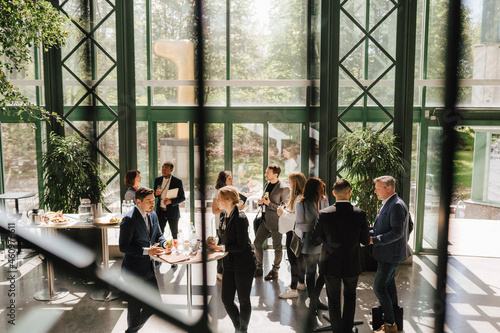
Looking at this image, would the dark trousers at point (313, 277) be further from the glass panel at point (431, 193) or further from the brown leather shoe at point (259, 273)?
the glass panel at point (431, 193)

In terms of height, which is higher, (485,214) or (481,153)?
(481,153)

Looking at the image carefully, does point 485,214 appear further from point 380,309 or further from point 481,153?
point 380,309

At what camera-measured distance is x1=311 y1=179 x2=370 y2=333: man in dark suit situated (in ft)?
11.2

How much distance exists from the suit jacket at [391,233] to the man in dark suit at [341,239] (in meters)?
0.22

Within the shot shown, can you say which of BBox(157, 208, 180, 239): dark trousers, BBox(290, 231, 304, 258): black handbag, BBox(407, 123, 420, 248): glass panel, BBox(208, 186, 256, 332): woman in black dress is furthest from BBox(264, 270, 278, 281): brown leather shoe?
BBox(407, 123, 420, 248): glass panel

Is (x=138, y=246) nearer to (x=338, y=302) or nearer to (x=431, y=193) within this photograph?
(x=338, y=302)

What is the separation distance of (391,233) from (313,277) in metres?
1.04

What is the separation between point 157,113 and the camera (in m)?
6.58

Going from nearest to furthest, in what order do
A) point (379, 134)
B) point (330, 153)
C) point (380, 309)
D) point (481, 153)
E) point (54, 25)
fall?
point (380, 309) < point (54, 25) < point (379, 134) < point (330, 153) < point (481, 153)

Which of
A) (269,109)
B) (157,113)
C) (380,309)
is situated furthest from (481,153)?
(157,113)

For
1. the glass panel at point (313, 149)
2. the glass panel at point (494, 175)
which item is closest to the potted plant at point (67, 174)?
the glass panel at point (313, 149)

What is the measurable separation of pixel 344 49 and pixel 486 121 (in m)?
2.37

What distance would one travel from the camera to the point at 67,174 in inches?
225

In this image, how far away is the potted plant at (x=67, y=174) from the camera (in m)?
5.69
